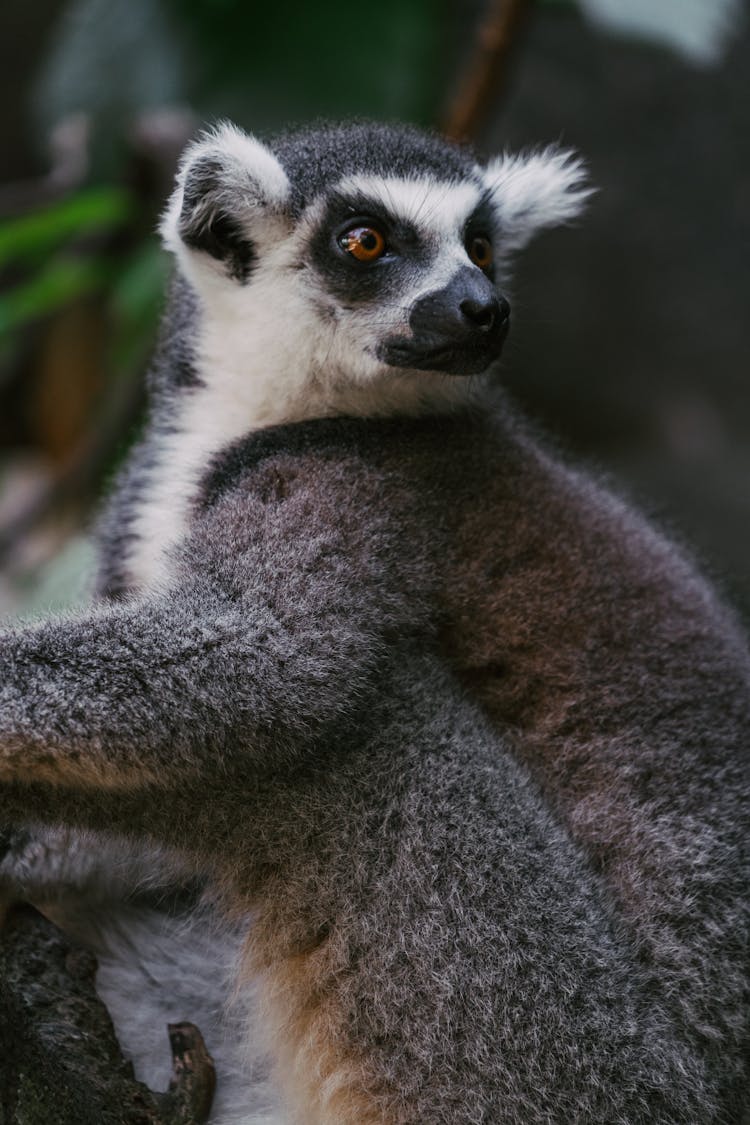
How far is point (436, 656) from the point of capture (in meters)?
3.02

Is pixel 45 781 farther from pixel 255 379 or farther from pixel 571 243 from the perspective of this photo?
pixel 571 243

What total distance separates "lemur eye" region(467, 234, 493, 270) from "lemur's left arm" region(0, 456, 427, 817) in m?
0.95

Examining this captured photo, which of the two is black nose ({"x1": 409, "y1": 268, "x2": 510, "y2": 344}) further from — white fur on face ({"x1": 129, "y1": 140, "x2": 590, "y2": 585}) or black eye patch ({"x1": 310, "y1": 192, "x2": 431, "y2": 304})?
black eye patch ({"x1": 310, "y1": 192, "x2": 431, "y2": 304})

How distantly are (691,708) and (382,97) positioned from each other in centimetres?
373

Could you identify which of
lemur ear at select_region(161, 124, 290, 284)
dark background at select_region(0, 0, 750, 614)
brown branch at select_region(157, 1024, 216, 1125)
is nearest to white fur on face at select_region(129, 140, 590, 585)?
lemur ear at select_region(161, 124, 290, 284)

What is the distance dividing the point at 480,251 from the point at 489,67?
91.8 inches

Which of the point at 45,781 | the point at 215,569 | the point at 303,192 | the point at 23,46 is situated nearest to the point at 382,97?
the point at 303,192

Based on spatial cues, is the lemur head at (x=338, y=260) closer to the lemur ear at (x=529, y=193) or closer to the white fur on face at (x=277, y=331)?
the white fur on face at (x=277, y=331)

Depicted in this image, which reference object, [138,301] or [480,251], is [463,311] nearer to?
[480,251]

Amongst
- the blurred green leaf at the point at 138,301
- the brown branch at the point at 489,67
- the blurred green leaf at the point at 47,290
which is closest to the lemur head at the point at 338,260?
the blurred green leaf at the point at 138,301

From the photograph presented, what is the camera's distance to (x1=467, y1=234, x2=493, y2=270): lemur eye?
11.0 ft

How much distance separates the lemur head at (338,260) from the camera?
313cm

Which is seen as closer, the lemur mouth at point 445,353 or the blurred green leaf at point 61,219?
the lemur mouth at point 445,353

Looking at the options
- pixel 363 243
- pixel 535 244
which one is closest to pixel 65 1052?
pixel 363 243
